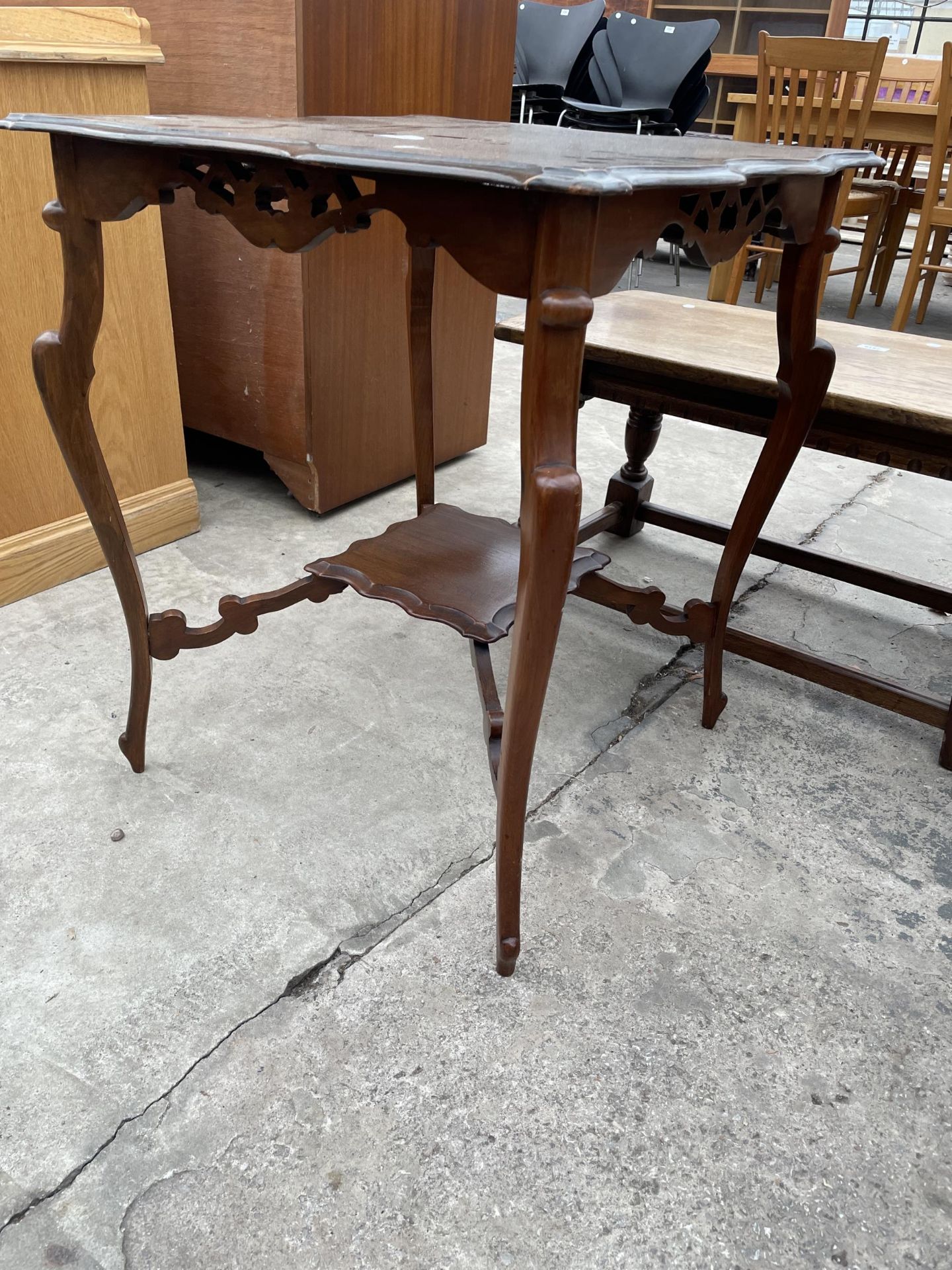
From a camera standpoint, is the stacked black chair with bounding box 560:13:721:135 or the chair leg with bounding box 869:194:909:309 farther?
the stacked black chair with bounding box 560:13:721:135

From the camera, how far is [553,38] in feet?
20.2

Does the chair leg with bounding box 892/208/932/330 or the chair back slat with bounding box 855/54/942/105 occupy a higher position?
the chair back slat with bounding box 855/54/942/105

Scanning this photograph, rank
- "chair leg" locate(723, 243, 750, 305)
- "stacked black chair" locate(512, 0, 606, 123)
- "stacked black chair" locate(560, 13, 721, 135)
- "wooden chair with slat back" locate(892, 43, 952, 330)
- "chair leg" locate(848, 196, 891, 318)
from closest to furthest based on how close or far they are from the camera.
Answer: "wooden chair with slat back" locate(892, 43, 952, 330), "chair leg" locate(723, 243, 750, 305), "chair leg" locate(848, 196, 891, 318), "stacked black chair" locate(560, 13, 721, 135), "stacked black chair" locate(512, 0, 606, 123)

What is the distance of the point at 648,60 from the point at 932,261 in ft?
7.77

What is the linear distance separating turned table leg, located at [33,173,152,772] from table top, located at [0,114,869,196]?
0.40 ft

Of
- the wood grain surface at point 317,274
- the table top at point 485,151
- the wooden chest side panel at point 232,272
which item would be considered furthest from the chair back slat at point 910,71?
the table top at point 485,151

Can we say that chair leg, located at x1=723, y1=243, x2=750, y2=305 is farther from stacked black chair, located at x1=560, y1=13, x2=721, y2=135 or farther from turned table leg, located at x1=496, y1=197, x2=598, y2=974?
turned table leg, located at x1=496, y1=197, x2=598, y2=974

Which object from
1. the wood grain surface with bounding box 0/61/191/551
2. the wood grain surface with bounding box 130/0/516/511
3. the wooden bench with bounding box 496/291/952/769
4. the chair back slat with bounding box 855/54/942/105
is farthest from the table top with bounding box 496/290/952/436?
the chair back slat with bounding box 855/54/942/105

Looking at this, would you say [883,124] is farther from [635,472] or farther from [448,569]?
[448,569]

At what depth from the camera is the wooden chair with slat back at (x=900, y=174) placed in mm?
5203

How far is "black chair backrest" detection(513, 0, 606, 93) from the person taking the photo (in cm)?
603

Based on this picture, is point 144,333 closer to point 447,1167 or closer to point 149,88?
point 149,88

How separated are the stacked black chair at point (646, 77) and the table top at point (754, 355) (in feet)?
12.4

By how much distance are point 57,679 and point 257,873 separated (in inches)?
25.3
